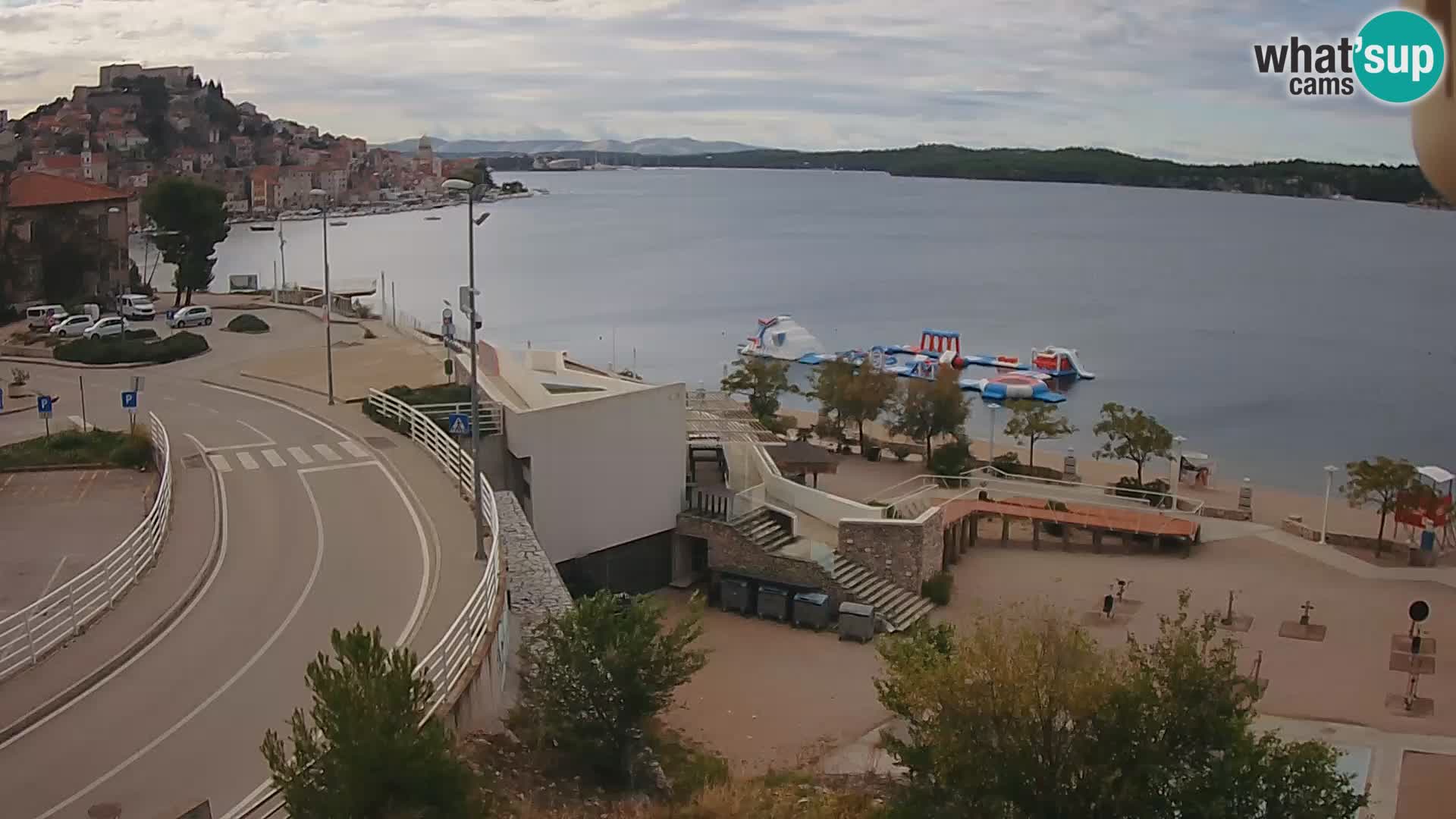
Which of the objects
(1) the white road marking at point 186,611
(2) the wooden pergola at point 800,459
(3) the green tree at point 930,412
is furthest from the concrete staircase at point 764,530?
(3) the green tree at point 930,412

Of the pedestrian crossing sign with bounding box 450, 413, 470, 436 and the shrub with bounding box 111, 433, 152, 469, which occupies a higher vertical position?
the pedestrian crossing sign with bounding box 450, 413, 470, 436

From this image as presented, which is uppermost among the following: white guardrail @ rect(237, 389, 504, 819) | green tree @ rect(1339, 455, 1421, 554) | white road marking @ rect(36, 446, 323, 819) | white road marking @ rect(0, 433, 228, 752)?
white guardrail @ rect(237, 389, 504, 819)

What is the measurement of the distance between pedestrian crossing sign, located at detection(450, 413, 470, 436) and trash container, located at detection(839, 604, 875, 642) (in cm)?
739

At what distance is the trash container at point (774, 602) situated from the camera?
22531 mm

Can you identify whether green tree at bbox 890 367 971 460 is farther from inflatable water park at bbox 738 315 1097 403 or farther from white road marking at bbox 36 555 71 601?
white road marking at bbox 36 555 71 601

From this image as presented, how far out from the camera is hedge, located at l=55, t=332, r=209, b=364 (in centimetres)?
3447

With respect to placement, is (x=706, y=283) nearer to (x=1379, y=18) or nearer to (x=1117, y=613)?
(x=1117, y=613)

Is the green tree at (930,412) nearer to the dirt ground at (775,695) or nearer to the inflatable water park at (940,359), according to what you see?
the dirt ground at (775,695)

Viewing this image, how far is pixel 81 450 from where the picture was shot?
2344 centimetres

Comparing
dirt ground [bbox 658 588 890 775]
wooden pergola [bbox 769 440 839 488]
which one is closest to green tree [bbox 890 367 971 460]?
wooden pergola [bbox 769 440 839 488]

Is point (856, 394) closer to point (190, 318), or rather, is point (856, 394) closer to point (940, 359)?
point (190, 318)

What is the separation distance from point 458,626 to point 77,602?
459 centimetres

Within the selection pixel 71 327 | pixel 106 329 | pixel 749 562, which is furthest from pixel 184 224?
pixel 749 562

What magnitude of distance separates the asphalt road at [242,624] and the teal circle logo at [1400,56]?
29.4ft
